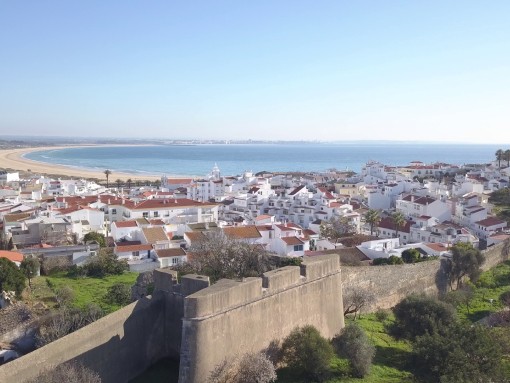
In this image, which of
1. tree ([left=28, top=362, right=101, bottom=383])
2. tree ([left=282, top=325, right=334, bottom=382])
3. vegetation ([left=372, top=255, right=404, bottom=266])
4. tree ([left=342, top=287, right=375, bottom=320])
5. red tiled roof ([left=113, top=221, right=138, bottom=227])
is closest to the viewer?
tree ([left=28, top=362, right=101, bottom=383])

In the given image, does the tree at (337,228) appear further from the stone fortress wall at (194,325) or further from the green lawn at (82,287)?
the stone fortress wall at (194,325)

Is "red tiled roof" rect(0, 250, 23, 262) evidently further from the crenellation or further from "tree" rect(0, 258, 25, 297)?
the crenellation

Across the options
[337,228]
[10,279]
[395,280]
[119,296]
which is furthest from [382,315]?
[337,228]

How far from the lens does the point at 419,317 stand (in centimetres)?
2080

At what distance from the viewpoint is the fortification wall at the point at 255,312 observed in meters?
13.5

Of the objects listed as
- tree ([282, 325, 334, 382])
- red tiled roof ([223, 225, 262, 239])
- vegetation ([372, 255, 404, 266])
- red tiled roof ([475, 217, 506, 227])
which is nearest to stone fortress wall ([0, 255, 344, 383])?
tree ([282, 325, 334, 382])

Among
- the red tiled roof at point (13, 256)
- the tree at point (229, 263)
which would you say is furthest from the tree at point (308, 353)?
the red tiled roof at point (13, 256)

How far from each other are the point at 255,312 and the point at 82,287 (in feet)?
43.4

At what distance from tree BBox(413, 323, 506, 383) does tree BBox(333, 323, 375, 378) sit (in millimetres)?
1611

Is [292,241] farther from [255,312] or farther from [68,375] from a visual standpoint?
[68,375]

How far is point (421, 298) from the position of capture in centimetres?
2188

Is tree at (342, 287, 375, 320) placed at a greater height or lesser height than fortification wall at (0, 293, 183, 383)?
lesser

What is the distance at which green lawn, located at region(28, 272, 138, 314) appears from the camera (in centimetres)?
2217

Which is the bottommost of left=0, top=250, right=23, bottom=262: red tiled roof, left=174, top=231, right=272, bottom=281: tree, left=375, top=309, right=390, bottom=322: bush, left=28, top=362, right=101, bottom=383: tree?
left=375, top=309, right=390, bottom=322: bush
